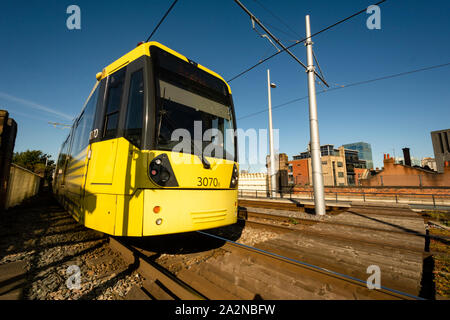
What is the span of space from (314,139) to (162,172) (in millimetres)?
8285

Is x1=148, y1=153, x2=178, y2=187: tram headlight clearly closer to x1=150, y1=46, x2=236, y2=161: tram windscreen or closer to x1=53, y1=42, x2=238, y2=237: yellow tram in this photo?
x1=53, y1=42, x2=238, y2=237: yellow tram

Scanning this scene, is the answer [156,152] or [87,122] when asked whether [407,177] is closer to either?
[156,152]

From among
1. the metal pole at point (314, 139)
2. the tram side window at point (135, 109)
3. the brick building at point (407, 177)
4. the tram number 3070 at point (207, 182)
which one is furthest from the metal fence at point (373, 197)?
the tram side window at point (135, 109)

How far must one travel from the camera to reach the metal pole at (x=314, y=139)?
858cm

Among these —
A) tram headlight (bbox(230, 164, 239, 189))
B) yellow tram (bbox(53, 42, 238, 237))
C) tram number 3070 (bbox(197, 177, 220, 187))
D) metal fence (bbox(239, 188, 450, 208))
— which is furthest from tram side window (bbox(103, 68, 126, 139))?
metal fence (bbox(239, 188, 450, 208))

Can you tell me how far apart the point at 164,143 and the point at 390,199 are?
20.3m

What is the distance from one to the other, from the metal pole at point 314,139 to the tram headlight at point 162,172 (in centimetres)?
752

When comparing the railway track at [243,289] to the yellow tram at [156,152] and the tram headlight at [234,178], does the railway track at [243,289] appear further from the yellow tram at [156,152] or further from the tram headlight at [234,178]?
the tram headlight at [234,178]

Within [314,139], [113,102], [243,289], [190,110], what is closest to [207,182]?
[190,110]

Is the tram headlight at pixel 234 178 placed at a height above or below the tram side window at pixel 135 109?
below

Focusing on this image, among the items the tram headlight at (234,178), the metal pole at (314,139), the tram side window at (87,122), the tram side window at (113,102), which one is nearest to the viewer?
the tram side window at (113,102)

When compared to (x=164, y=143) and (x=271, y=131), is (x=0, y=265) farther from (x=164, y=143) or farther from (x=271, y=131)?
(x=271, y=131)

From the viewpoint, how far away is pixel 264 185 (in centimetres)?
1980

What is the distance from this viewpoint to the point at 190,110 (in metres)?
3.70
